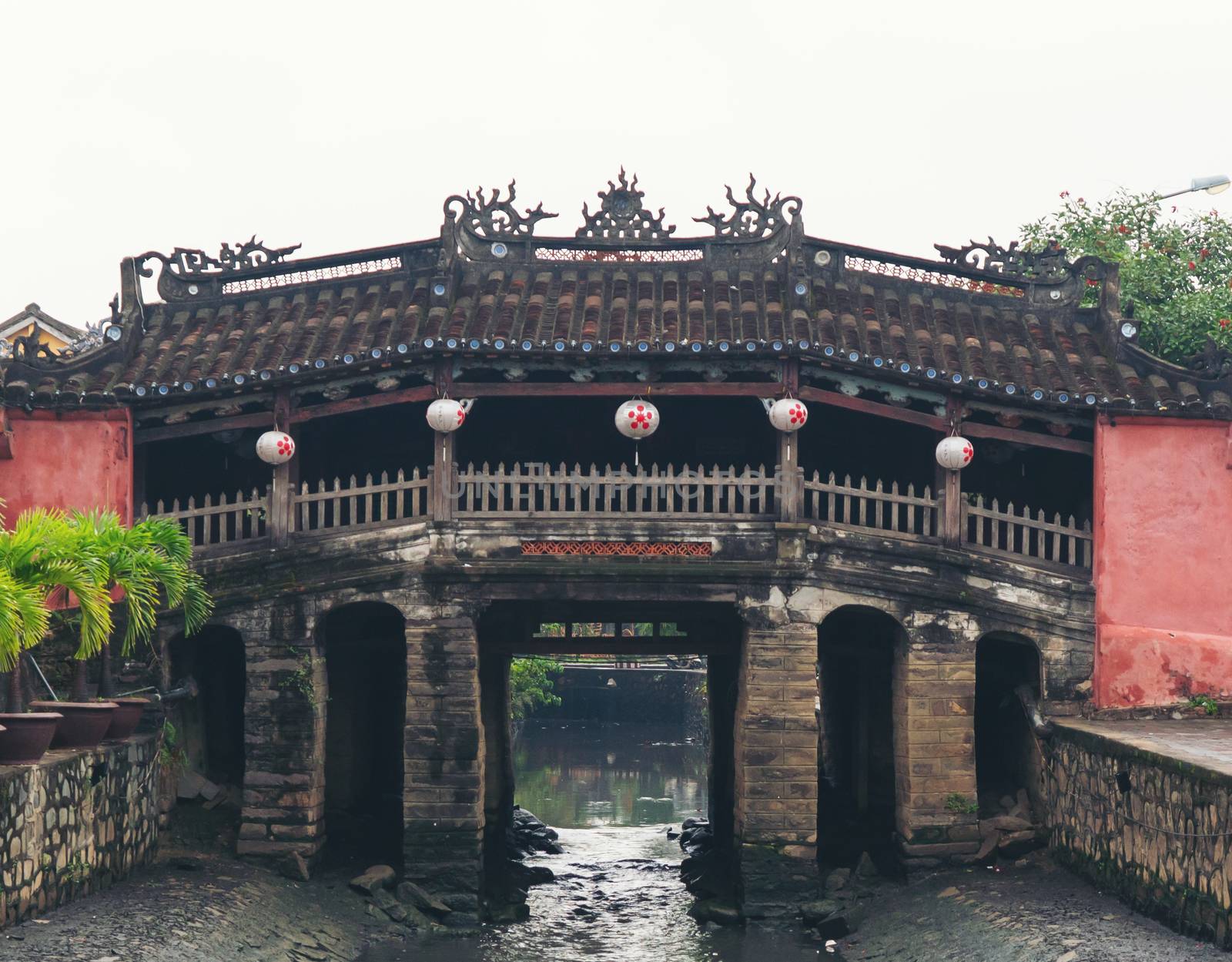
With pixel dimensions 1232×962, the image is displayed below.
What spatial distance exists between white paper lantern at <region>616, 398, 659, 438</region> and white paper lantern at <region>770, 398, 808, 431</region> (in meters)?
1.41

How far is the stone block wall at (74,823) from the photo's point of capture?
14898 mm

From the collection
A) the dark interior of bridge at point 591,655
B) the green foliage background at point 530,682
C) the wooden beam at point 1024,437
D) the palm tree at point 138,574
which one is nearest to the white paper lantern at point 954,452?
the wooden beam at point 1024,437

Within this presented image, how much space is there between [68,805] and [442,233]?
8.74 meters

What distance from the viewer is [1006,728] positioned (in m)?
22.2

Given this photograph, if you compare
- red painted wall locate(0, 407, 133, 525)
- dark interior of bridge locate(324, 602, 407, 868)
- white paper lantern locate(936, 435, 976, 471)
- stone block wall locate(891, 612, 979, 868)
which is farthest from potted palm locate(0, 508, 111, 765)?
white paper lantern locate(936, 435, 976, 471)

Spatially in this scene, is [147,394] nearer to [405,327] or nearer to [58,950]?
[405,327]

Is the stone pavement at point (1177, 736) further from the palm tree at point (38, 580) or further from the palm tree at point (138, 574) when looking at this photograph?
the palm tree at point (38, 580)

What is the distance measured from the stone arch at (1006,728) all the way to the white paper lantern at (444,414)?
686 centimetres

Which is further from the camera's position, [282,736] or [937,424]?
[937,424]

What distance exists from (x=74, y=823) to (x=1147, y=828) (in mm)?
10415

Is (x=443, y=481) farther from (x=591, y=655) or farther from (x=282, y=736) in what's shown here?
(x=591, y=655)

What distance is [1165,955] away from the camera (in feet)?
47.1

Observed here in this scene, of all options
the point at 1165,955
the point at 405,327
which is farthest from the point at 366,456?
the point at 1165,955

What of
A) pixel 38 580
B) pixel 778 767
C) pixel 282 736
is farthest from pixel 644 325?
pixel 38 580
